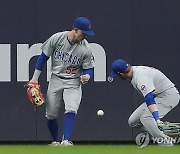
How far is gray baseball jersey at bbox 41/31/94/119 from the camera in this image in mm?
11195

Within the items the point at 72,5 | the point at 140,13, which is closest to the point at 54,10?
the point at 72,5

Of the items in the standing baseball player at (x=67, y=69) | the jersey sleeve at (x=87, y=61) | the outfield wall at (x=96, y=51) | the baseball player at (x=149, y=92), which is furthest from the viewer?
the outfield wall at (x=96, y=51)

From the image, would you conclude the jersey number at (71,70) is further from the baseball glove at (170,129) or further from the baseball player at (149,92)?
the baseball glove at (170,129)

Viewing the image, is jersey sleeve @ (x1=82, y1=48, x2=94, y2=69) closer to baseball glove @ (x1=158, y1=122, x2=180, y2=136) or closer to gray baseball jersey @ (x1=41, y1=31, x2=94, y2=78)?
gray baseball jersey @ (x1=41, y1=31, x2=94, y2=78)

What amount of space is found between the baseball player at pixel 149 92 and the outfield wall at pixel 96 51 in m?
1.96

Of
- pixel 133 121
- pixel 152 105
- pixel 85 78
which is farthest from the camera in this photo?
pixel 133 121

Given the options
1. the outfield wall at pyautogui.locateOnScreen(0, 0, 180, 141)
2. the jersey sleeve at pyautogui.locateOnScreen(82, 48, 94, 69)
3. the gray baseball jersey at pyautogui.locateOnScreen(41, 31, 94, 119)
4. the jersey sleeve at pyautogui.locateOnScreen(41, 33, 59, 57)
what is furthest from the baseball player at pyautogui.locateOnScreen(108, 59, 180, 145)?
the outfield wall at pyautogui.locateOnScreen(0, 0, 180, 141)

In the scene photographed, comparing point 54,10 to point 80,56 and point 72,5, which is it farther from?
point 80,56

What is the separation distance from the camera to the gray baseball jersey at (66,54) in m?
11.2

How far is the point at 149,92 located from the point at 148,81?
0.24 metres

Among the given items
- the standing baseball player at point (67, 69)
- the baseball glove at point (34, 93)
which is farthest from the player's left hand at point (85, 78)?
the baseball glove at point (34, 93)

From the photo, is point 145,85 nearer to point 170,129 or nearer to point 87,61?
point 170,129

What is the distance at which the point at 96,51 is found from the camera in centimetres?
1363

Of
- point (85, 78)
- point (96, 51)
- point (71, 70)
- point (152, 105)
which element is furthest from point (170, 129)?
point (96, 51)
